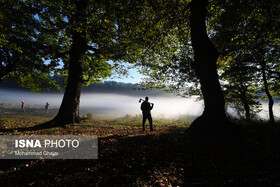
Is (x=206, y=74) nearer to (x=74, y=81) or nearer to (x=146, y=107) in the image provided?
(x=146, y=107)

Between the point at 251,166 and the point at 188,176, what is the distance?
193 cm

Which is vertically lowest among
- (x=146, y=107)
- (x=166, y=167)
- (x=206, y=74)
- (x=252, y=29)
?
(x=166, y=167)

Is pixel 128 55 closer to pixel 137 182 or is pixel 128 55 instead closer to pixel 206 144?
pixel 206 144

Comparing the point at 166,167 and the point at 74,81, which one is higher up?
the point at 74,81

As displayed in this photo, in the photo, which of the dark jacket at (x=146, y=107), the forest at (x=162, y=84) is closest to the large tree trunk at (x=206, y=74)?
the forest at (x=162, y=84)

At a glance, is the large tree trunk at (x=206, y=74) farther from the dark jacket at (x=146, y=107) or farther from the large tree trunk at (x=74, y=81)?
the large tree trunk at (x=74, y=81)

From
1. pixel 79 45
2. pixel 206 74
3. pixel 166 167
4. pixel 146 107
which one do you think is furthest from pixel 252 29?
pixel 79 45

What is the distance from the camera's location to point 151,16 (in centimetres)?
770

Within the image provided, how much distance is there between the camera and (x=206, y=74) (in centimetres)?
651

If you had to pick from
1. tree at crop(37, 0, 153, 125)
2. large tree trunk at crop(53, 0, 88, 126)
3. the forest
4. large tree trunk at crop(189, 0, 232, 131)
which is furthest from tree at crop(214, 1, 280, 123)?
large tree trunk at crop(53, 0, 88, 126)

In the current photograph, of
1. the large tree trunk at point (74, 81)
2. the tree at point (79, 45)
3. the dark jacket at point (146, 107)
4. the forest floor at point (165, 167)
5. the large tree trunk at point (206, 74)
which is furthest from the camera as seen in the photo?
the large tree trunk at point (74, 81)

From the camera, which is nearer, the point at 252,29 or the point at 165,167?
the point at 165,167

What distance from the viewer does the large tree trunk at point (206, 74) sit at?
6.09 m

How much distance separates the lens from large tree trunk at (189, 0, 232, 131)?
6.09m
